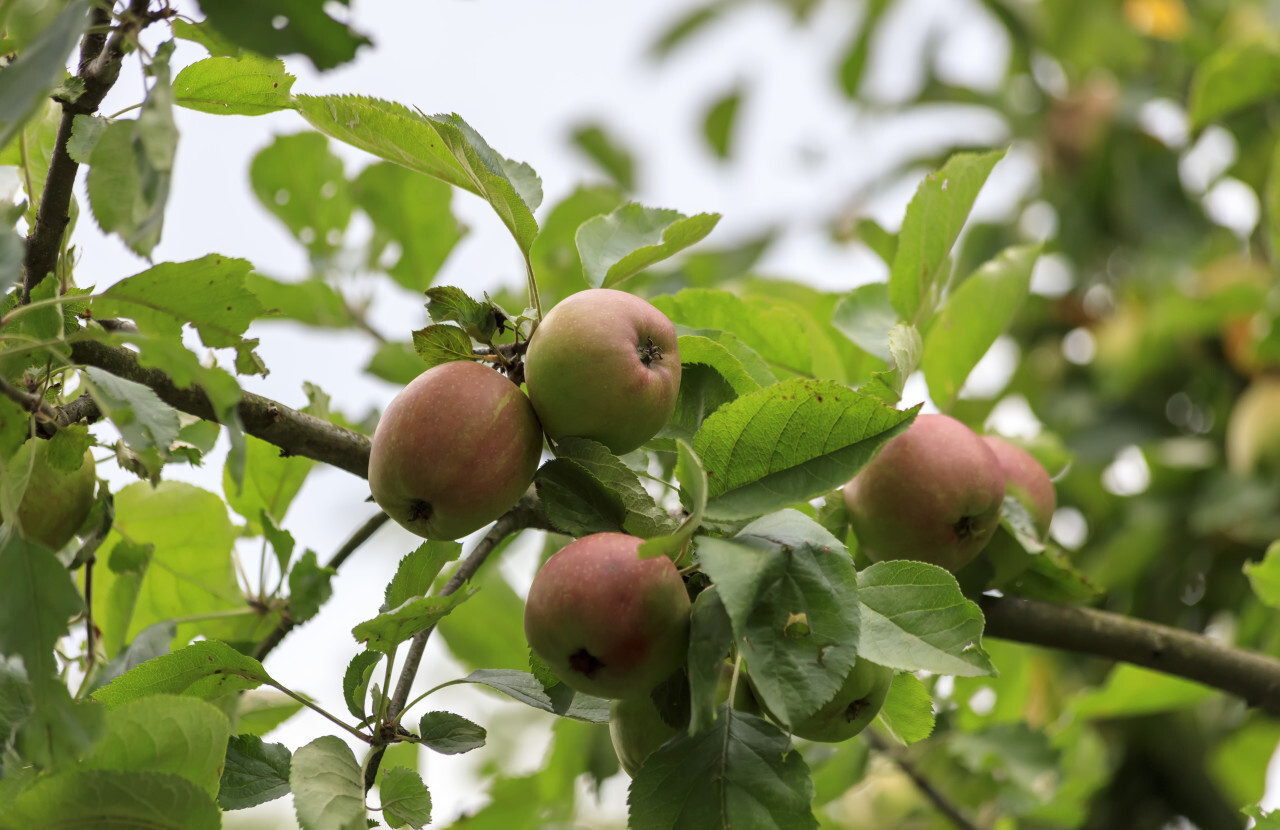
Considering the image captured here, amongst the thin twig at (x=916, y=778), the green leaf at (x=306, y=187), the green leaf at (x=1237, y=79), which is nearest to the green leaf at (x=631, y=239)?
the green leaf at (x=306, y=187)

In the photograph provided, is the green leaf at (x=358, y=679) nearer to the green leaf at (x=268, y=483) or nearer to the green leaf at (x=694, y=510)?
the green leaf at (x=694, y=510)

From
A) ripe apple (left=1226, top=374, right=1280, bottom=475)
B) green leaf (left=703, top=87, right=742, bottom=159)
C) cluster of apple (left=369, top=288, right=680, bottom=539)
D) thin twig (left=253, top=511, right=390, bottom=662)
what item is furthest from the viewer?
green leaf (left=703, top=87, right=742, bottom=159)

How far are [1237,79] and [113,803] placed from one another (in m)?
1.84

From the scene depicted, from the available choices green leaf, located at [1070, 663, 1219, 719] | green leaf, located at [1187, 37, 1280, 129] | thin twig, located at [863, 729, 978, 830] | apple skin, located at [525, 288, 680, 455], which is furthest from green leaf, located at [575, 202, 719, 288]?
green leaf, located at [1187, 37, 1280, 129]

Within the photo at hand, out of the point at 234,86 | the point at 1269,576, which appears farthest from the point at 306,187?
the point at 1269,576

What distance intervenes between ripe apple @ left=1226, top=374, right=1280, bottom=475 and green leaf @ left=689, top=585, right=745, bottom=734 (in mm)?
1587

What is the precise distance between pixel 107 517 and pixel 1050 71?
97.0 inches

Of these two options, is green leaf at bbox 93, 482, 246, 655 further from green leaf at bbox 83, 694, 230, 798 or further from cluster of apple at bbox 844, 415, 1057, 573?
cluster of apple at bbox 844, 415, 1057, 573

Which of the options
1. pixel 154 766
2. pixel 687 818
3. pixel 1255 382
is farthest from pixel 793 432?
pixel 1255 382

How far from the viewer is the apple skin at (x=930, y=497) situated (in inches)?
34.6

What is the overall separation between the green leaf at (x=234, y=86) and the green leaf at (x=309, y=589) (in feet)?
1.16

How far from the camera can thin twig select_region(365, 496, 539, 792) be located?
0.79 meters

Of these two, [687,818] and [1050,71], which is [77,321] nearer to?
[687,818]

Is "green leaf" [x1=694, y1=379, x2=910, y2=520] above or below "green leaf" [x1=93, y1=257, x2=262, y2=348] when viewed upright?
below
